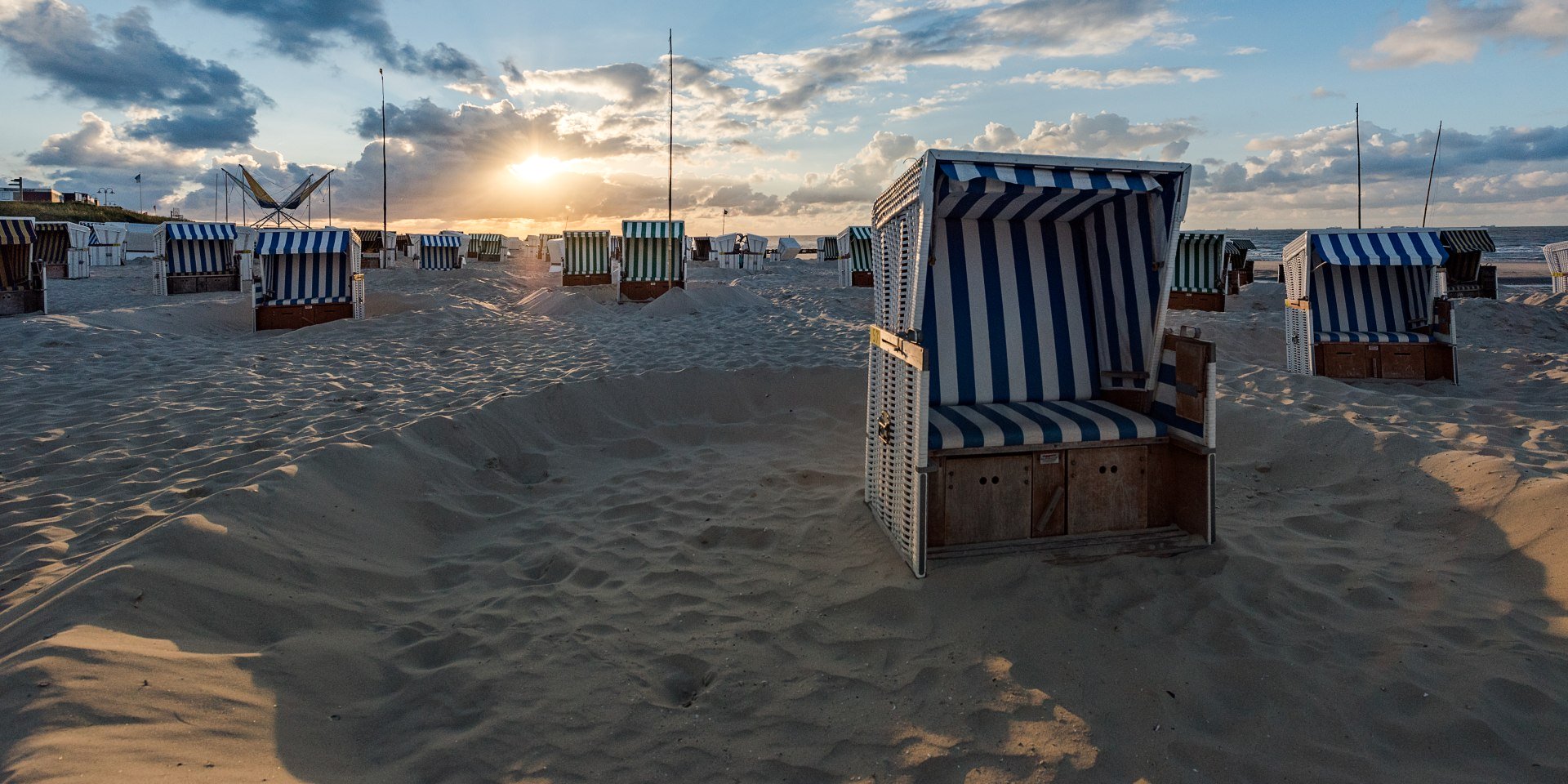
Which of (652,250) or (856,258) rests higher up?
(856,258)

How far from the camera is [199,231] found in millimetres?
18844

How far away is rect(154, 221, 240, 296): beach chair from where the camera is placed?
18.2 m

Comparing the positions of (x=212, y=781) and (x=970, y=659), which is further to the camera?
(x=970, y=659)

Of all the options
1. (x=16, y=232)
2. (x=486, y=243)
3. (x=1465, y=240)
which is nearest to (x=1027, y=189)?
(x=16, y=232)

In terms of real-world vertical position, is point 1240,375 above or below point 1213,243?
below

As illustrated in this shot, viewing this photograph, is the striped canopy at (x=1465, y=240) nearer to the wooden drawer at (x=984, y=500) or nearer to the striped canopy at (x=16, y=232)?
the wooden drawer at (x=984, y=500)

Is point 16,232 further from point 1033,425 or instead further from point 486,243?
point 486,243

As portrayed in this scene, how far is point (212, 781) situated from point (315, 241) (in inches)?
498

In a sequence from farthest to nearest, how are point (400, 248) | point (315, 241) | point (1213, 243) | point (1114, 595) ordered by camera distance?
point (400, 248)
point (1213, 243)
point (315, 241)
point (1114, 595)

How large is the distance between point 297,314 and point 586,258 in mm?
9503

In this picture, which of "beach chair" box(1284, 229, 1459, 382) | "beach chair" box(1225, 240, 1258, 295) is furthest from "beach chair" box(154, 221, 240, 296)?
"beach chair" box(1225, 240, 1258, 295)

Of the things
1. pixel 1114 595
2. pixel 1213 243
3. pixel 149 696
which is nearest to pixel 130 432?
pixel 149 696

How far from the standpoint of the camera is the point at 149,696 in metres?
2.31

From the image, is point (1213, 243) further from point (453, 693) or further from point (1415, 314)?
point (453, 693)
